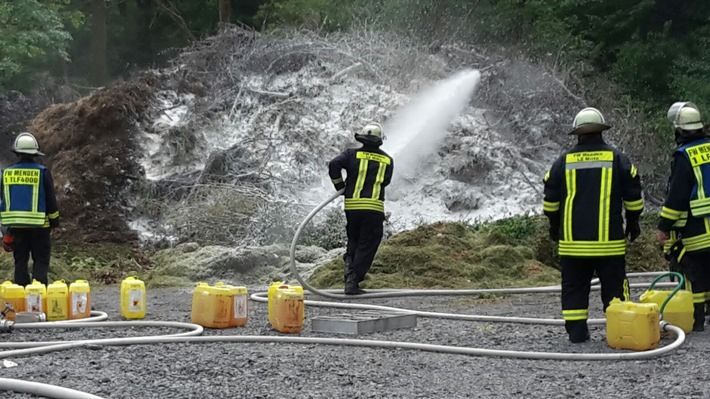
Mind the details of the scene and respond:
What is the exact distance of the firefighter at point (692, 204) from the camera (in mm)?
7375

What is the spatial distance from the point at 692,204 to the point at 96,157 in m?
11.1

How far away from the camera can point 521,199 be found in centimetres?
1580

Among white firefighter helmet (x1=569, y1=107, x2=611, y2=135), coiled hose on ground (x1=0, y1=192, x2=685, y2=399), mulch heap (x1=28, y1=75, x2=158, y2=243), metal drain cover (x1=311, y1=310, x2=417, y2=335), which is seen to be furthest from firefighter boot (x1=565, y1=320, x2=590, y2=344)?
mulch heap (x1=28, y1=75, x2=158, y2=243)

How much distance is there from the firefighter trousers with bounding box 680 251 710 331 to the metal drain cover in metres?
2.17

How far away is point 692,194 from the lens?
7.41 m

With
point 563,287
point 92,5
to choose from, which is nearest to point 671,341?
point 563,287

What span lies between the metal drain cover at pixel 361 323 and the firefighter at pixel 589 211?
1.44 meters

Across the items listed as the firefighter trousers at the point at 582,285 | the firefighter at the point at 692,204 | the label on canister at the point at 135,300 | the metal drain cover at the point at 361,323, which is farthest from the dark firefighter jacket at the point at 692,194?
the label on canister at the point at 135,300

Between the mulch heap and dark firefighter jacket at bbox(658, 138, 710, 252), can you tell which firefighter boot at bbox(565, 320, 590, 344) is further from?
the mulch heap

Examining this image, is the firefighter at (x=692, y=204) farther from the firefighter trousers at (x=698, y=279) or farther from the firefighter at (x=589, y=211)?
the firefighter at (x=589, y=211)

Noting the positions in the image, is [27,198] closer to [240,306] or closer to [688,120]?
[240,306]

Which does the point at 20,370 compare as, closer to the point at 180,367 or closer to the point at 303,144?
the point at 180,367

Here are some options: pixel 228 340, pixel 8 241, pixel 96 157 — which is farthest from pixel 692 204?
pixel 96 157

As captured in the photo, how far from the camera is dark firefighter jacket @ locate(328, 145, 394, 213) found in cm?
1051
